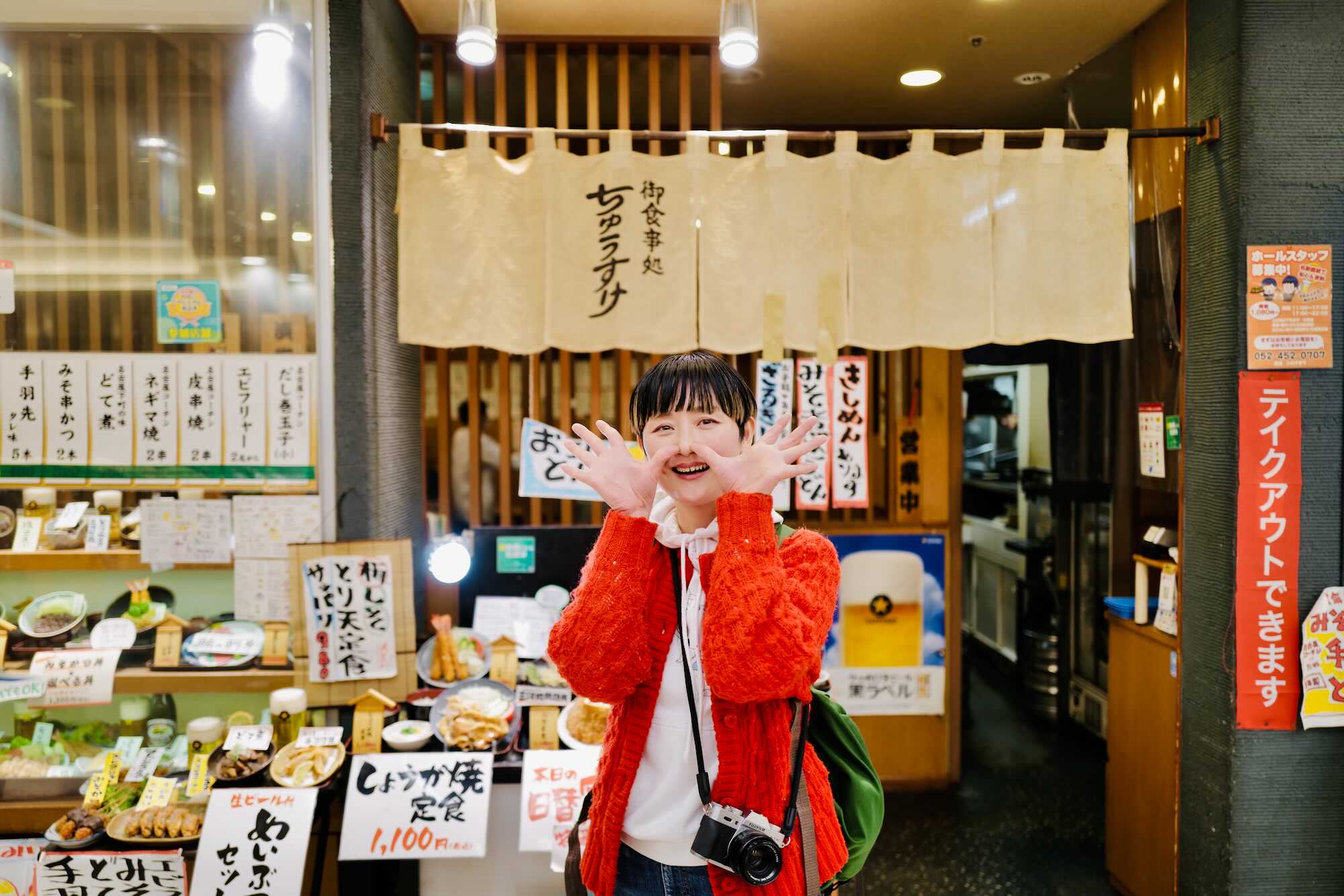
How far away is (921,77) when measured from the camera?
4414 mm

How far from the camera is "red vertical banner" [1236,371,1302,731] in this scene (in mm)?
3068

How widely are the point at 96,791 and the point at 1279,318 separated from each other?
16.4 ft

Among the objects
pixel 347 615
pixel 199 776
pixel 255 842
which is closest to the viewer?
pixel 255 842

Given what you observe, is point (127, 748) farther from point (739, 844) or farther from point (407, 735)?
point (739, 844)

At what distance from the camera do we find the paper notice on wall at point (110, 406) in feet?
10.3

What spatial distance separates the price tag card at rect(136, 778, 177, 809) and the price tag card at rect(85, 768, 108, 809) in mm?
144

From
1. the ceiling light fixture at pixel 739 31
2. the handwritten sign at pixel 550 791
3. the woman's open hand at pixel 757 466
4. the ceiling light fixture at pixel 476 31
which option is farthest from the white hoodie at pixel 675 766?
Answer: the ceiling light fixture at pixel 476 31

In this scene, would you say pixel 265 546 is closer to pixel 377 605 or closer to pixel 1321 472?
pixel 377 605

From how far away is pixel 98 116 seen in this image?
3215 millimetres

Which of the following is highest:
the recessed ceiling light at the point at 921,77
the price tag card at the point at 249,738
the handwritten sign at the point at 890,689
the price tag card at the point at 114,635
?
the recessed ceiling light at the point at 921,77

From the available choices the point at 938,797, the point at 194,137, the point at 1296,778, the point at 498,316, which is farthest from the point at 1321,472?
the point at 194,137

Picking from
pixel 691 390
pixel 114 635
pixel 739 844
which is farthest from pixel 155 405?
pixel 739 844

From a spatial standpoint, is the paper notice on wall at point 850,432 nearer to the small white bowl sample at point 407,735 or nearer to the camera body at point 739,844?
the small white bowl sample at point 407,735

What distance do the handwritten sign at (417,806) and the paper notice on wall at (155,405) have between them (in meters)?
1.54
